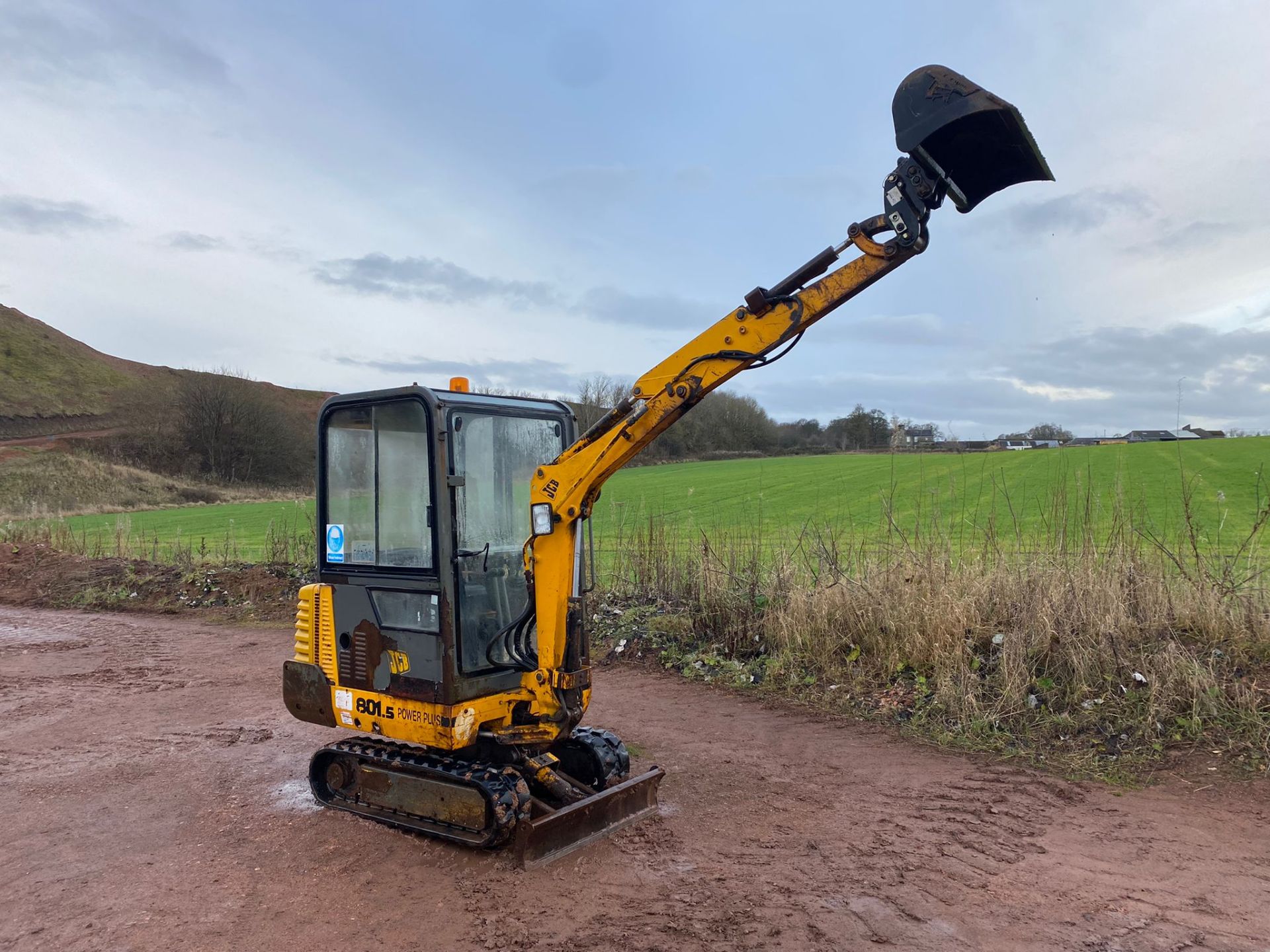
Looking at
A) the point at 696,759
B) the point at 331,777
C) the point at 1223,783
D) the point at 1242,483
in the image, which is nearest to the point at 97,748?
the point at 331,777

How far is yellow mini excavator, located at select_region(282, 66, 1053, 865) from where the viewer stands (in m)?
4.84

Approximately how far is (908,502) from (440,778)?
16846 millimetres

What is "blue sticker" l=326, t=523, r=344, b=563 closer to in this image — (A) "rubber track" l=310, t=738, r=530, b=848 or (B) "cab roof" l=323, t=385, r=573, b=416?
(B) "cab roof" l=323, t=385, r=573, b=416

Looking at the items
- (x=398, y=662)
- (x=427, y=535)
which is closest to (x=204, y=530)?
(x=398, y=662)

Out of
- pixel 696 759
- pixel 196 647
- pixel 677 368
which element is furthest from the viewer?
pixel 196 647

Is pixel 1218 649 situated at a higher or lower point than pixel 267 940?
higher

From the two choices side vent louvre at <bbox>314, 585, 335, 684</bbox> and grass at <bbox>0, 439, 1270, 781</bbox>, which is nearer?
side vent louvre at <bbox>314, 585, 335, 684</bbox>

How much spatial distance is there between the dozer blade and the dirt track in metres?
0.09

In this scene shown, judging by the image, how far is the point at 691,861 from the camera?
498 centimetres

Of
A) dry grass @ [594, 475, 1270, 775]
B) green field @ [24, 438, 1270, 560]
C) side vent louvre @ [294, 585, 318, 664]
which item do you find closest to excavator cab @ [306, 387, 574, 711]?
side vent louvre @ [294, 585, 318, 664]

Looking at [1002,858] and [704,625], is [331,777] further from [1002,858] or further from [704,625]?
[704,625]

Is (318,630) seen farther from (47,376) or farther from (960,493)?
(47,376)

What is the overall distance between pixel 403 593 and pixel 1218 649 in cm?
644

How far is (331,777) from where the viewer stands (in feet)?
19.2
